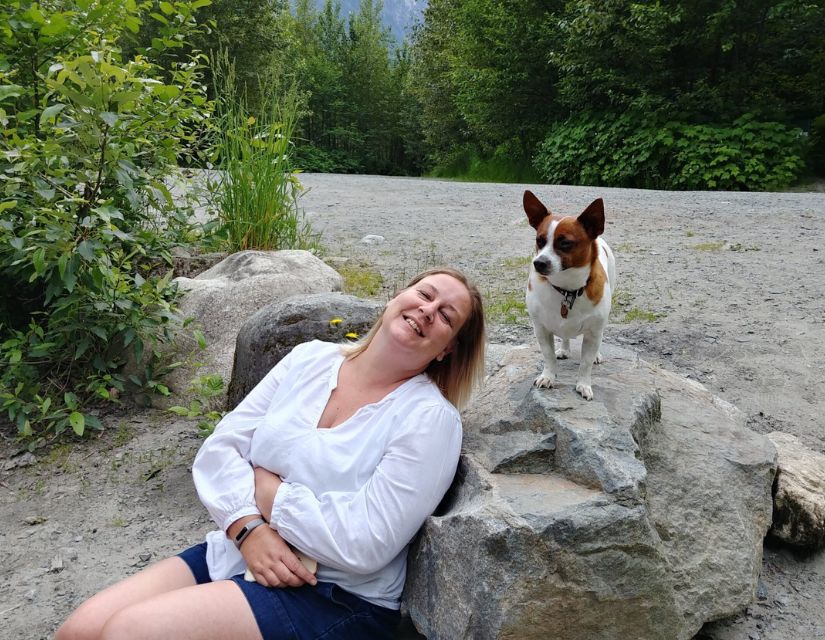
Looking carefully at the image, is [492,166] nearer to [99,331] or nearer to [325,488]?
[99,331]

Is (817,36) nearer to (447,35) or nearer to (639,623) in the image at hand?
(639,623)

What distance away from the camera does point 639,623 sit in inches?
77.2

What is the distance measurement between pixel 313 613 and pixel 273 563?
0.56 feet

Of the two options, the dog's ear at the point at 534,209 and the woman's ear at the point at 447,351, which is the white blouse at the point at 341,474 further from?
the dog's ear at the point at 534,209

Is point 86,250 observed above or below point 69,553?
above

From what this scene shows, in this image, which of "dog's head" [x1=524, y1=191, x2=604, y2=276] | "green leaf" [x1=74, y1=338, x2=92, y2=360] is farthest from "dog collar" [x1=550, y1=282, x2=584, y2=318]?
"green leaf" [x1=74, y1=338, x2=92, y2=360]

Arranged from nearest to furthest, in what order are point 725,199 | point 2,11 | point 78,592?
point 78,592 < point 2,11 < point 725,199

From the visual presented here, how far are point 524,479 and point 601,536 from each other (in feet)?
1.14

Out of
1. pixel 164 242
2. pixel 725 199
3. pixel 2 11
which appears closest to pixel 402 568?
pixel 164 242

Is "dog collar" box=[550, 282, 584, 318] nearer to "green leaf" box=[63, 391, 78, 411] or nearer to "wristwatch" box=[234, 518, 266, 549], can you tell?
"wristwatch" box=[234, 518, 266, 549]

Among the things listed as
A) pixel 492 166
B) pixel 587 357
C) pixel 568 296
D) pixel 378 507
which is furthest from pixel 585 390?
pixel 492 166

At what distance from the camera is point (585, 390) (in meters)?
2.52

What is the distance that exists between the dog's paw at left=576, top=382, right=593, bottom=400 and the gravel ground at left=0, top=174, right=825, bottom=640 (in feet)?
2.85

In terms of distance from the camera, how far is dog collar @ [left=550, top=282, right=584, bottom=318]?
251 centimetres
